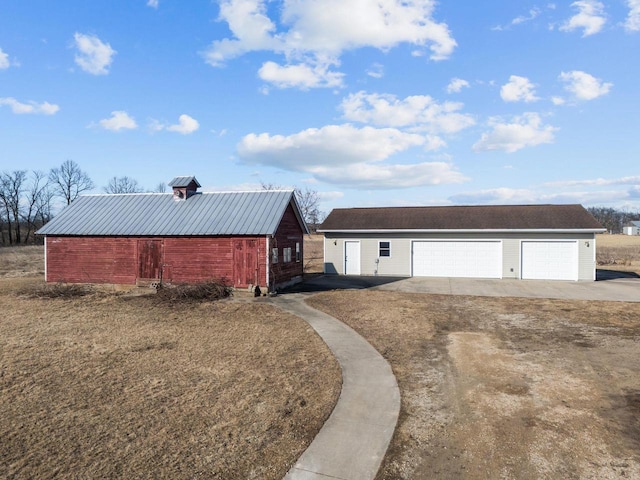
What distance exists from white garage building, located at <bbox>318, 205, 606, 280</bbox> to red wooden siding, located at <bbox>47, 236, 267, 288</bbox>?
8993 mm

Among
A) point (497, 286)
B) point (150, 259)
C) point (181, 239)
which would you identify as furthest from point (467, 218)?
point (150, 259)

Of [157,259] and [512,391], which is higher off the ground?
[157,259]

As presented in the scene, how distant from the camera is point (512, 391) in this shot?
711 centimetres

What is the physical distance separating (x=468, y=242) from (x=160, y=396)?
2112cm

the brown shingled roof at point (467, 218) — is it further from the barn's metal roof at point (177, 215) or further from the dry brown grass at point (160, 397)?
the dry brown grass at point (160, 397)

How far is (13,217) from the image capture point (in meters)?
73.4

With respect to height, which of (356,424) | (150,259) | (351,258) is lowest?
(356,424)

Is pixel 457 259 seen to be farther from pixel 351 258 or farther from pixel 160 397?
pixel 160 397

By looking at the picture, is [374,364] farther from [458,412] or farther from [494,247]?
[494,247]

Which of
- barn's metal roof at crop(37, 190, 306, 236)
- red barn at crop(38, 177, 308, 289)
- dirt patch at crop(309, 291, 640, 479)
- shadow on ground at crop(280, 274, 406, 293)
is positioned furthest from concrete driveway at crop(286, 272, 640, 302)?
dirt patch at crop(309, 291, 640, 479)

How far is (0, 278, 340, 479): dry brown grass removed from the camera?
16.3ft

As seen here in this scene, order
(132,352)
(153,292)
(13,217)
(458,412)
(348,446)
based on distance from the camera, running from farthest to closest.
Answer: (13,217) < (153,292) < (132,352) < (458,412) < (348,446)

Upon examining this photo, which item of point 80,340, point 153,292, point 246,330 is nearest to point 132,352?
point 80,340

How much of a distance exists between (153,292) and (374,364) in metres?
13.6
